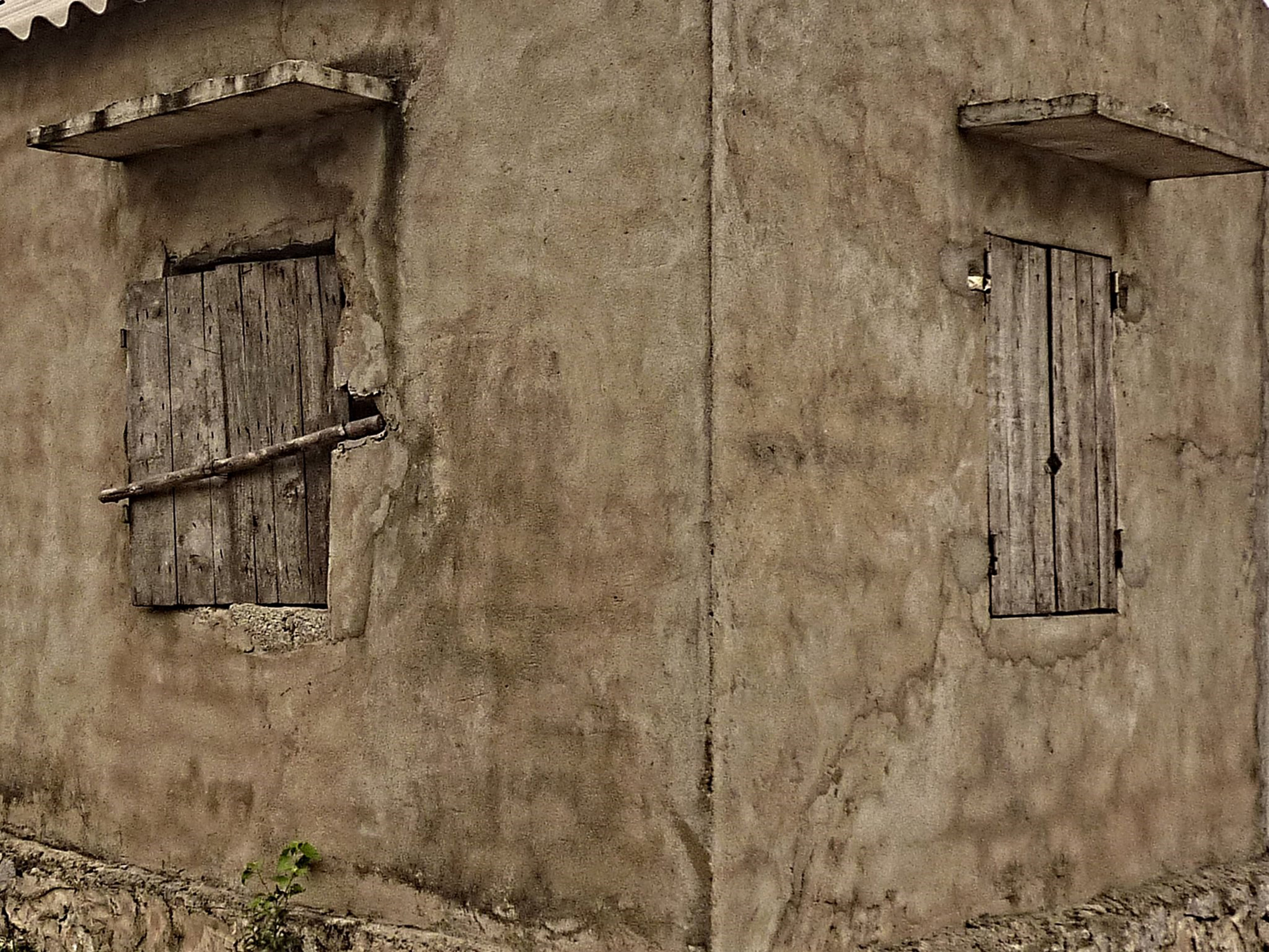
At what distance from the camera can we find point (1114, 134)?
5.56 meters

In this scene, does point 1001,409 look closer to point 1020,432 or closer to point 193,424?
point 1020,432

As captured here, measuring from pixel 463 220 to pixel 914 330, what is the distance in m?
1.31

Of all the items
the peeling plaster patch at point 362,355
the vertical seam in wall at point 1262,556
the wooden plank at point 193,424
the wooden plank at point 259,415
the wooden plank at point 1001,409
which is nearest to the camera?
the peeling plaster patch at point 362,355

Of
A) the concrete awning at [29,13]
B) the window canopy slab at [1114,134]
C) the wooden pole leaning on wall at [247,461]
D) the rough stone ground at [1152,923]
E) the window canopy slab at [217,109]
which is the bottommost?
the rough stone ground at [1152,923]

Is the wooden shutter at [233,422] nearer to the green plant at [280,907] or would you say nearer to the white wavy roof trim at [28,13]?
the green plant at [280,907]

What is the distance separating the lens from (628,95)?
4.92 metres

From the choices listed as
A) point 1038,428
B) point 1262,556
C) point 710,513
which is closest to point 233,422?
point 710,513

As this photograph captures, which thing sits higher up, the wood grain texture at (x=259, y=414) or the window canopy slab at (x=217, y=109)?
the window canopy slab at (x=217, y=109)

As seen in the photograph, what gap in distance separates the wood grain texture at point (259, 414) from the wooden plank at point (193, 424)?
13 centimetres

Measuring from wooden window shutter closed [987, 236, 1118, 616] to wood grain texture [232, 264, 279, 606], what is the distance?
2221 mm

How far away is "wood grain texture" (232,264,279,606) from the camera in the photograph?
5852mm

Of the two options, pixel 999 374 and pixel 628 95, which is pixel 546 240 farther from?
pixel 999 374

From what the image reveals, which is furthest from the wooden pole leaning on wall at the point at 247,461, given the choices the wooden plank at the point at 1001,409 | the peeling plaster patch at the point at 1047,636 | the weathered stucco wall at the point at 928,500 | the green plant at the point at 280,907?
the peeling plaster patch at the point at 1047,636

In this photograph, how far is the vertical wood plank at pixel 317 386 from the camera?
5699mm
